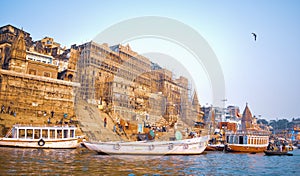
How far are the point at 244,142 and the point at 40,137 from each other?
2625cm

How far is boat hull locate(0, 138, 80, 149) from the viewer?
89.8ft

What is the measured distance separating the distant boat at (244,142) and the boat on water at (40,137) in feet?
67.1

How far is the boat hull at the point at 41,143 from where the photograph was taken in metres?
27.4

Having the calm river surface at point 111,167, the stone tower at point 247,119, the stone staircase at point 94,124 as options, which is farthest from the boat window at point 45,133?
the stone tower at point 247,119

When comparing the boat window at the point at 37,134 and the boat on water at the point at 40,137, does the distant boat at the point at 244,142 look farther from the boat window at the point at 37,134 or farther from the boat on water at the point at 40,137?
the boat window at the point at 37,134

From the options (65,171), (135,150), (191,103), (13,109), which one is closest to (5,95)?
(13,109)

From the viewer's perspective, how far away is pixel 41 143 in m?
28.5

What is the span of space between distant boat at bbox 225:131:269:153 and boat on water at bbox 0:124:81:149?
67.1 feet

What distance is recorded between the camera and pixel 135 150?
77.9 ft

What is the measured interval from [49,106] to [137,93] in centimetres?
1712

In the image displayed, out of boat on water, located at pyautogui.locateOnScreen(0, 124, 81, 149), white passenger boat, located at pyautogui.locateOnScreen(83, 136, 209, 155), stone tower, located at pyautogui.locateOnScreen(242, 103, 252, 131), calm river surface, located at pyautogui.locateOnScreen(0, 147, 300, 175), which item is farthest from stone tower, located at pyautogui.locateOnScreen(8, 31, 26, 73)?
stone tower, located at pyautogui.locateOnScreen(242, 103, 252, 131)

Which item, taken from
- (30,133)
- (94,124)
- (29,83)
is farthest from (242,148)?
(29,83)

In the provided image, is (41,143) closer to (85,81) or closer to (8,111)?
(8,111)

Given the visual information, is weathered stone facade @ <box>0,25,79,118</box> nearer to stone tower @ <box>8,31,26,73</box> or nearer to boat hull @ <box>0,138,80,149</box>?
stone tower @ <box>8,31,26,73</box>
